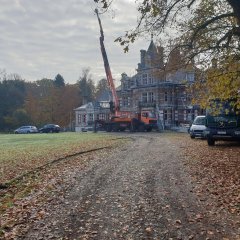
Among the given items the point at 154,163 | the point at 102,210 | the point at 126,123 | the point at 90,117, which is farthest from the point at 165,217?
the point at 90,117

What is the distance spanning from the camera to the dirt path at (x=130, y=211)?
654 centimetres

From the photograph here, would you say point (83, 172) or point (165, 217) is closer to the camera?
point (165, 217)

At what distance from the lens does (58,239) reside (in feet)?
20.9

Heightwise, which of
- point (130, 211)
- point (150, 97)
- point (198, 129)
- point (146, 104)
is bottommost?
point (130, 211)

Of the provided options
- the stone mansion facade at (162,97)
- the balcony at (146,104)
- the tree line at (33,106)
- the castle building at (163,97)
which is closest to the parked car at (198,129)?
the stone mansion facade at (162,97)

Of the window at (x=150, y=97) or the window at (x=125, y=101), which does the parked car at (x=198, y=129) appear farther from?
the window at (x=125, y=101)

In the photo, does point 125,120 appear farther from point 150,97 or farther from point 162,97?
point 150,97

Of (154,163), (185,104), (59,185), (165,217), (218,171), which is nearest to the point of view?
(165,217)

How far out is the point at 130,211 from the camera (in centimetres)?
783

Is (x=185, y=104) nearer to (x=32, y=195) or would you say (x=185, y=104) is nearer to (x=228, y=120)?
(x=228, y=120)

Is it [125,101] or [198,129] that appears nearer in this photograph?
[198,129]

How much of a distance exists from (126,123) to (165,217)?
126ft

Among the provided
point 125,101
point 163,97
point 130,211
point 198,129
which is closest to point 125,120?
point 163,97

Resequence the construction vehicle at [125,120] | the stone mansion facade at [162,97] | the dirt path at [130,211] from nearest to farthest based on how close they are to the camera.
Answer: the dirt path at [130,211] < the construction vehicle at [125,120] < the stone mansion facade at [162,97]
